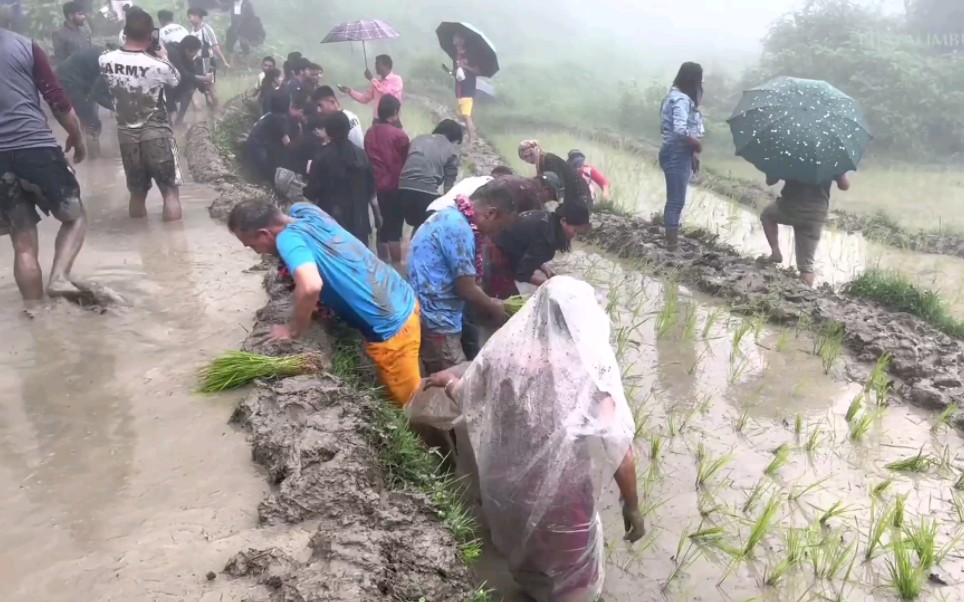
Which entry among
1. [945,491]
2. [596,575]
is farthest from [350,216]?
[945,491]

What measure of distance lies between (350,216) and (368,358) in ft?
7.84

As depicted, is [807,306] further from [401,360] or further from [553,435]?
[553,435]

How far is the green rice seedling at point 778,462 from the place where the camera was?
379cm

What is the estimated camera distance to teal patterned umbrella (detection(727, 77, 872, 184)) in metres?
5.88

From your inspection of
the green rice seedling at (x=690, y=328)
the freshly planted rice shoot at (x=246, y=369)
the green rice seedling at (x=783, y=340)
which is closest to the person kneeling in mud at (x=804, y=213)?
the green rice seedling at (x=783, y=340)

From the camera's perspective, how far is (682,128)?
6547 mm

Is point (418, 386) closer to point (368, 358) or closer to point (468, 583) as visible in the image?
point (368, 358)

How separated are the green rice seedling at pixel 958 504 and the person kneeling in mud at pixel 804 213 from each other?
10.3 feet

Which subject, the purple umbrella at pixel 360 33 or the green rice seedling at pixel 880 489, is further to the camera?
the purple umbrella at pixel 360 33

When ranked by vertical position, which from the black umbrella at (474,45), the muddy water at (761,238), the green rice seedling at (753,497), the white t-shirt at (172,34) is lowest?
the muddy water at (761,238)

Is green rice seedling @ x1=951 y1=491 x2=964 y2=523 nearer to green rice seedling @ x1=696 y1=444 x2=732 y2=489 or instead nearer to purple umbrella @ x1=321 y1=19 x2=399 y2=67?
green rice seedling @ x1=696 y1=444 x2=732 y2=489

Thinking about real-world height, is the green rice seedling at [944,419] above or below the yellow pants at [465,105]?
below

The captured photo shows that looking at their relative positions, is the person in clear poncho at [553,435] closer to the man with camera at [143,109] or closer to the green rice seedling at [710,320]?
the green rice seedling at [710,320]

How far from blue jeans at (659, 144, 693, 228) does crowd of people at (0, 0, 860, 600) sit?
0.06 feet
